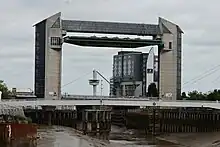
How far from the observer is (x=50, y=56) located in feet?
369

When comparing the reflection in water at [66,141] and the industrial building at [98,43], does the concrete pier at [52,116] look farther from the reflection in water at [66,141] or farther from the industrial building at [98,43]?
the reflection in water at [66,141]

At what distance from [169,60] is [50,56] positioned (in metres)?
25.0

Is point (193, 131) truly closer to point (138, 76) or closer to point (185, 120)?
point (185, 120)

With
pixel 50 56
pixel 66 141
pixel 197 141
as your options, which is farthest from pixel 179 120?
pixel 66 141

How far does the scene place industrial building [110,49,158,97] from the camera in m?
158

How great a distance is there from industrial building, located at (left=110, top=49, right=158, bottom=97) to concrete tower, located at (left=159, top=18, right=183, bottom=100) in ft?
116

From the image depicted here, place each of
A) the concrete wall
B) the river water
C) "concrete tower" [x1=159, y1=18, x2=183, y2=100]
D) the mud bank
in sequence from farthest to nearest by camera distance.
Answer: "concrete tower" [x1=159, y1=18, x2=183, y2=100] < the concrete wall < the mud bank < the river water

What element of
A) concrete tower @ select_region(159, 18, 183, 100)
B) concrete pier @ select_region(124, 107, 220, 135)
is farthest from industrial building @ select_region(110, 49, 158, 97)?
concrete pier @ select_region(124, 107, 220, 135)

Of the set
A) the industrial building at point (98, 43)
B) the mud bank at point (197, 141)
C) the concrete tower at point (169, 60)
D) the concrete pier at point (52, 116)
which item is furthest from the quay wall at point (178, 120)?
the concrete tower at point (169, 60)

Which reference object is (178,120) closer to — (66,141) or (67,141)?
(67,141)

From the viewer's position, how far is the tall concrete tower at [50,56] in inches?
4392

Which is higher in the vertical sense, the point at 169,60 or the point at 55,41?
the point at 55,41

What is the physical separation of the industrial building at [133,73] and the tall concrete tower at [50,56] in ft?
152

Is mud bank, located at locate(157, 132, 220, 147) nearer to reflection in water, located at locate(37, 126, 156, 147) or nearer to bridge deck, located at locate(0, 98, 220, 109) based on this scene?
reflection in water, located at locate(37, 126, 156, 147)
